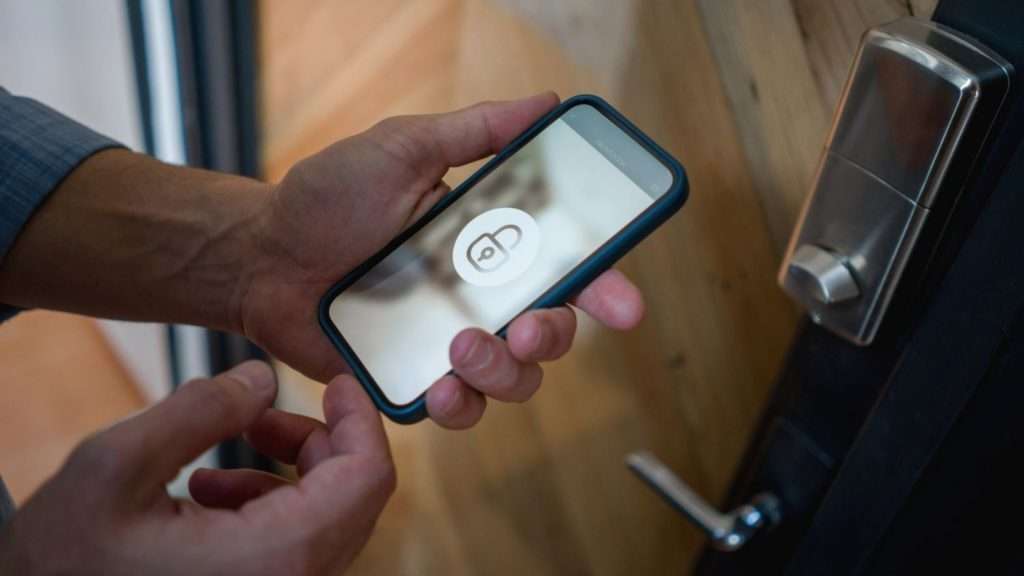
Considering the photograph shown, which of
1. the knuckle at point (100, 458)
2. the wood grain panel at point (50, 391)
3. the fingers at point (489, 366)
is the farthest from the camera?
the wood grain panel at point (50, 391)

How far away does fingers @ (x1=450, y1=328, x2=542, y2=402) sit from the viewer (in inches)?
17.2

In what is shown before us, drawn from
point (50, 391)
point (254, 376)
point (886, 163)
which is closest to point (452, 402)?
point (254, 376)

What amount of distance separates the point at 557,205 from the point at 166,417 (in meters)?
0.23

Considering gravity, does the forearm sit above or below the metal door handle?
above

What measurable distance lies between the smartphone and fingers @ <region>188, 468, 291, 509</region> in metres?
0.08

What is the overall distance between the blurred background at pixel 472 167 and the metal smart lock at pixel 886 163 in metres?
0.04

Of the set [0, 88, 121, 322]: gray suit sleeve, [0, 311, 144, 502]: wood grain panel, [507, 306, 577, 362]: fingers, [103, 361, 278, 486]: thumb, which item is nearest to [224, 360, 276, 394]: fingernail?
[103, 361, 278, 486]: thumb

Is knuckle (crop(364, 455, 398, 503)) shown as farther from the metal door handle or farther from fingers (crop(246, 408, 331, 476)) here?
the metal door handle

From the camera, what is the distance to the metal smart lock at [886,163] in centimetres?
33

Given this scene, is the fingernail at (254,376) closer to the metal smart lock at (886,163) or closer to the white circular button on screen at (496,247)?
the white circular button on screen at (496,247)

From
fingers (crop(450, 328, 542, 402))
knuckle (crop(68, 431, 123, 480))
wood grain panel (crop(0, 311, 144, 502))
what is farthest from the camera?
wood grain panel (crop(0, 311, 144, 502))

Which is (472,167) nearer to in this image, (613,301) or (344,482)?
(613,301)

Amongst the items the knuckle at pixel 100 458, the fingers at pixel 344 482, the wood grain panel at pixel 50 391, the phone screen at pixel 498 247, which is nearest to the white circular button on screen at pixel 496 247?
the phone screen at pixel 498 247

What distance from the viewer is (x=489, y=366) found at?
44cm
